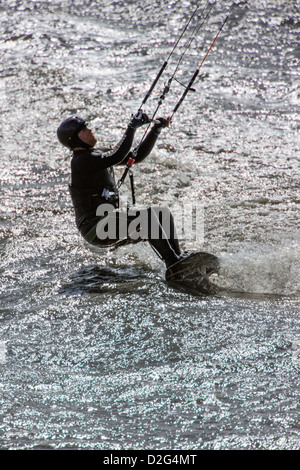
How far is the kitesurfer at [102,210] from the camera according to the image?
6.86 m

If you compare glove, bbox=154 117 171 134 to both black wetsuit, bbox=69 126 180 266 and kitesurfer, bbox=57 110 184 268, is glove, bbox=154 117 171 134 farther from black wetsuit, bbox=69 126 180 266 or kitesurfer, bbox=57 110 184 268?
black wetsuit, bbox=69 126 180 266

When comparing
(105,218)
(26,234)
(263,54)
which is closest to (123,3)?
(263,54)

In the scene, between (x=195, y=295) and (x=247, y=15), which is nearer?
(x=195, y=295)

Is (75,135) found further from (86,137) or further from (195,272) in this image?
(195,272)

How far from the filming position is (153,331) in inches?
220

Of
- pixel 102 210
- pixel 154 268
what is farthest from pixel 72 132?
pixel 154 268

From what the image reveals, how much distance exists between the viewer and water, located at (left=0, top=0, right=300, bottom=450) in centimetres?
435

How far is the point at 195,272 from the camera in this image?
6.56 metres

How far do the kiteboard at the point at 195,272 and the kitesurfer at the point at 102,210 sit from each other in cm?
18

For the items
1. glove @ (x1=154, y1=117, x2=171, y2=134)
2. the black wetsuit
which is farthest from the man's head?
glove @ (x1=154, y1=117, x2=171, y2=134)
